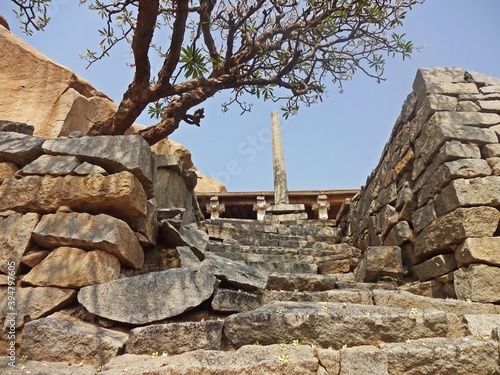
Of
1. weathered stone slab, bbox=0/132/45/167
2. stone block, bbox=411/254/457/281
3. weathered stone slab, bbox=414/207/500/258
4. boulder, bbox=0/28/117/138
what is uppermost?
boulder, bbox=0/28/117/138

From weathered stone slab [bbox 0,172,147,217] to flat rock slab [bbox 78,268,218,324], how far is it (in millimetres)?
610

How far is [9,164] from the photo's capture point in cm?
303

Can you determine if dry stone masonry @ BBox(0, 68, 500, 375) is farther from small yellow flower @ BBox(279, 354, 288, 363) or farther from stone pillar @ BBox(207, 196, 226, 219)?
stone pillar @ BBox(207, 196, 226, 219)

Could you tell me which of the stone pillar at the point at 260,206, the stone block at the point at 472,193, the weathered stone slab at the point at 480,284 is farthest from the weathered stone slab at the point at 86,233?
the stone pillar at the point at 260,206

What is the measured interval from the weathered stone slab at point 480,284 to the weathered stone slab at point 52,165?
3147mm

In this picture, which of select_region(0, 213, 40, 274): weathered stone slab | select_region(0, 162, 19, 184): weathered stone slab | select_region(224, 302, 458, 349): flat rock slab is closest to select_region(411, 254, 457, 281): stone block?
select_region(224, 302, 458, 349): flat rock slab

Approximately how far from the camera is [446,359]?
5.98 feet

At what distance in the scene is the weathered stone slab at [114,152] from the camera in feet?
9.44

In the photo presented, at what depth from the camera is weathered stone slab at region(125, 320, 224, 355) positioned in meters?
2.09

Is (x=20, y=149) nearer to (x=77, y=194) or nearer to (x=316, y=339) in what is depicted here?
(x=77, y=194)

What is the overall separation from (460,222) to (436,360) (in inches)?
53.9

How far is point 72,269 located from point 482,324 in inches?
→ 104

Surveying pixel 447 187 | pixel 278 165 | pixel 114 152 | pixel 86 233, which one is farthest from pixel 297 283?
pixel 278 165

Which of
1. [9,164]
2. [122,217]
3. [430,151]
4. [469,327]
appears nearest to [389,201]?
[430,151]
